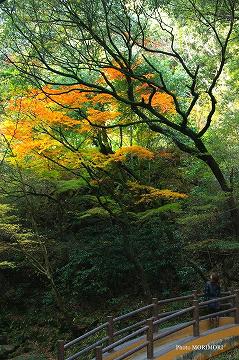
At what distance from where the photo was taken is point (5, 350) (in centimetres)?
1479

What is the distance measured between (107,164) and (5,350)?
7.84 m

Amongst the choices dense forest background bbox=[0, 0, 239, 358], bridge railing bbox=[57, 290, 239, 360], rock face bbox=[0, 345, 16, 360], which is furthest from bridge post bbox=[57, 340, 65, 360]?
rock face bbox=[0, 345, 16, 360]

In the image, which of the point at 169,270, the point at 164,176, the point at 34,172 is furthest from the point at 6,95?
the point at 169,270

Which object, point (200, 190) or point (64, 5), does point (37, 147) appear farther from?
point (200, 190)

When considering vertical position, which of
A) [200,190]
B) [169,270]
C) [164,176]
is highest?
[164,176]

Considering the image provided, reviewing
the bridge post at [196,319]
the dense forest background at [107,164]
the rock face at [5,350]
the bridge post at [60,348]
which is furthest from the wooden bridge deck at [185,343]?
the rock face at [5,350]

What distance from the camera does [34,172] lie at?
15156mm

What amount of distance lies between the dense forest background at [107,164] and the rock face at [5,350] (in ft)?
1.80

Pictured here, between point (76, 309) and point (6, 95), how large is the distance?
882 centimetres

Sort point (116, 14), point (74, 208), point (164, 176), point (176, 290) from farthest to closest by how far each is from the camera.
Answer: point (74, 208) < point (164, 176) < point (176, 290) < point (116, 14)

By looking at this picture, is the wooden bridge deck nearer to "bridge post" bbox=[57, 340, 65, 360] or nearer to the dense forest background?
"bridge post" bbox=[57, 340, 65, 360]

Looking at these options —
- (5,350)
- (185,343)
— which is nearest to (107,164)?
(185,343)

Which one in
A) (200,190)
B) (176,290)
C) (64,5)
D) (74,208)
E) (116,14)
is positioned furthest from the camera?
(74,208)

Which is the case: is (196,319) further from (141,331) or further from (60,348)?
(60,348)
